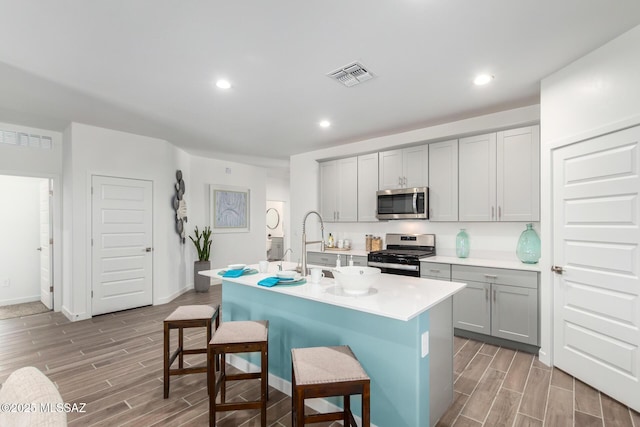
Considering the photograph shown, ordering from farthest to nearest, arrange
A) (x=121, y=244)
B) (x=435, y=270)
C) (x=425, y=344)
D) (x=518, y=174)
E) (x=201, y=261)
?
1. (x=201, y=261)
2. (x=121, y=244)
3. (x=435, y=270)
4. (x=518, y=174)
5. (x=425, y=344)

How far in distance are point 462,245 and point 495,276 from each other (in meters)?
0.73

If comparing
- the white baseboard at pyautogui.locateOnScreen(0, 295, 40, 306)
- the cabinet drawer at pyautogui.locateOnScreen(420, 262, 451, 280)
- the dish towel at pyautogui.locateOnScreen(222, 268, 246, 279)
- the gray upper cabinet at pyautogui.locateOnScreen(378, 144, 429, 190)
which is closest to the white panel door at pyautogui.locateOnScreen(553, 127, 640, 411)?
the cabinet drawer at pyautogui.locateOnScreen(420, 262, 451, 280)

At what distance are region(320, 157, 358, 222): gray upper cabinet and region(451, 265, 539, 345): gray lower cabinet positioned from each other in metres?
1.90

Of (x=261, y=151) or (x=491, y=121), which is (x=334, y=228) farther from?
(x=491, y=121)

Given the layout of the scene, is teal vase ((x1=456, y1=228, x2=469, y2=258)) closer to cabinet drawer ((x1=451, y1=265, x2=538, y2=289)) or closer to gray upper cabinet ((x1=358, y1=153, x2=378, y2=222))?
cabinet drawer ((x1=451, y1=265, x2=538, y2=289))

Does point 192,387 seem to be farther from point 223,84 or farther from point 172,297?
point 172,297

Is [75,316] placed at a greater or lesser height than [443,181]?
lesser

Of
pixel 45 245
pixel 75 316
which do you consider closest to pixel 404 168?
pixel 75 316

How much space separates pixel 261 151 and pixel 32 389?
17.2 ft

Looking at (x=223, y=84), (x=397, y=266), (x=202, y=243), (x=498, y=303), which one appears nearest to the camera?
(x=223, y=84)

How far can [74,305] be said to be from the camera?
423 centimetres

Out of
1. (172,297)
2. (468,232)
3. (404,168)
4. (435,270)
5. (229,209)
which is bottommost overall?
(172,297)

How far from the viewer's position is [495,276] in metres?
3.30

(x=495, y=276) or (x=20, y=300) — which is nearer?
(x=495, y=276)
